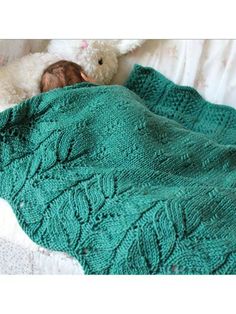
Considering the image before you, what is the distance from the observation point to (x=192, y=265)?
0.82 meters

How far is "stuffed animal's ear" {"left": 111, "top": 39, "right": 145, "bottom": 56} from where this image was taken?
4.33 feet

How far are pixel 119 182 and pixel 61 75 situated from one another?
0.43m

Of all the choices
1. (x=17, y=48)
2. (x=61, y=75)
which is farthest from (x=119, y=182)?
(x=17, y=48)

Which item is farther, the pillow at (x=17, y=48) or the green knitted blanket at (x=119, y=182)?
the pillow at (x=17, y=48)

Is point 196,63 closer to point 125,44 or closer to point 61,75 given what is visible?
point 125,44

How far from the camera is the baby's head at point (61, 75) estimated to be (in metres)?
1.27

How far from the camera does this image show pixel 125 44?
1328mm

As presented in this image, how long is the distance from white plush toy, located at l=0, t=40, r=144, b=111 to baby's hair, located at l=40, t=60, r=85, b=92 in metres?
0.02

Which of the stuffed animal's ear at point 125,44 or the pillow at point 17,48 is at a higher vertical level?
the stuffed animal's ear at point 125,44

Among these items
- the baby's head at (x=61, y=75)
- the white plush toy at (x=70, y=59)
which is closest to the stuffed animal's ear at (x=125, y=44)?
the white plush toy at (x=70, y=59)

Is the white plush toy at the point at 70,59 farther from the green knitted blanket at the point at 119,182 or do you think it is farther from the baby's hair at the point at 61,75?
the green knitted blanket at the point at 119,182

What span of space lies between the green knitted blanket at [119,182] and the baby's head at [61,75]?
8cm
